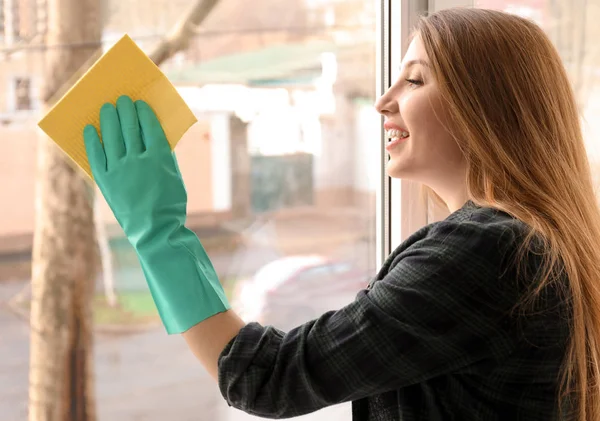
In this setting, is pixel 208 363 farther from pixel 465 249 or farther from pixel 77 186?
pixel 77 186

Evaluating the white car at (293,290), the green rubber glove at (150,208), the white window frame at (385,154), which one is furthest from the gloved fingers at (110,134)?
the white window frame at (385,154)

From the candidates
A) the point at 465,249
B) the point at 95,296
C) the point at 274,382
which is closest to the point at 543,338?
the point at 465,249

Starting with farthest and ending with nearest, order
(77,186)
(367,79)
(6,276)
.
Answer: (367,79)
(77,186)
(6,276)

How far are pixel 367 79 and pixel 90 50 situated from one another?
1.95 ft

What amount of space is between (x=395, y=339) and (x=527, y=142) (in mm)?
361

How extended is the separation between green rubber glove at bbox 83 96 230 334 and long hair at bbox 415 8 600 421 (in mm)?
406

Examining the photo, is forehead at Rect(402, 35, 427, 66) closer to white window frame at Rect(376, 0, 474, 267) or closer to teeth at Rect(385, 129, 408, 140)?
teeth at Rect(385, 129, 408, 140)

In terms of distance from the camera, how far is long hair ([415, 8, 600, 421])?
0.97 meters

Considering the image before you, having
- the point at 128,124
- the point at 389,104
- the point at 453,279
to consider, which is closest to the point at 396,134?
the point at 389,104

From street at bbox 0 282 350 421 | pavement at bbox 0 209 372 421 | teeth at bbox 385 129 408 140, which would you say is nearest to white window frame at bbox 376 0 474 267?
pavement at bbox 0 209 372 421

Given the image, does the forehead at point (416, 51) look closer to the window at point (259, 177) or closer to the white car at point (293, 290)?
the window at point (259, 177)

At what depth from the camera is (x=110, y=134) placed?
36.5 inches

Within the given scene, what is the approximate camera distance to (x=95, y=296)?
1.30m

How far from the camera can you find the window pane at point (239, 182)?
1.21m
